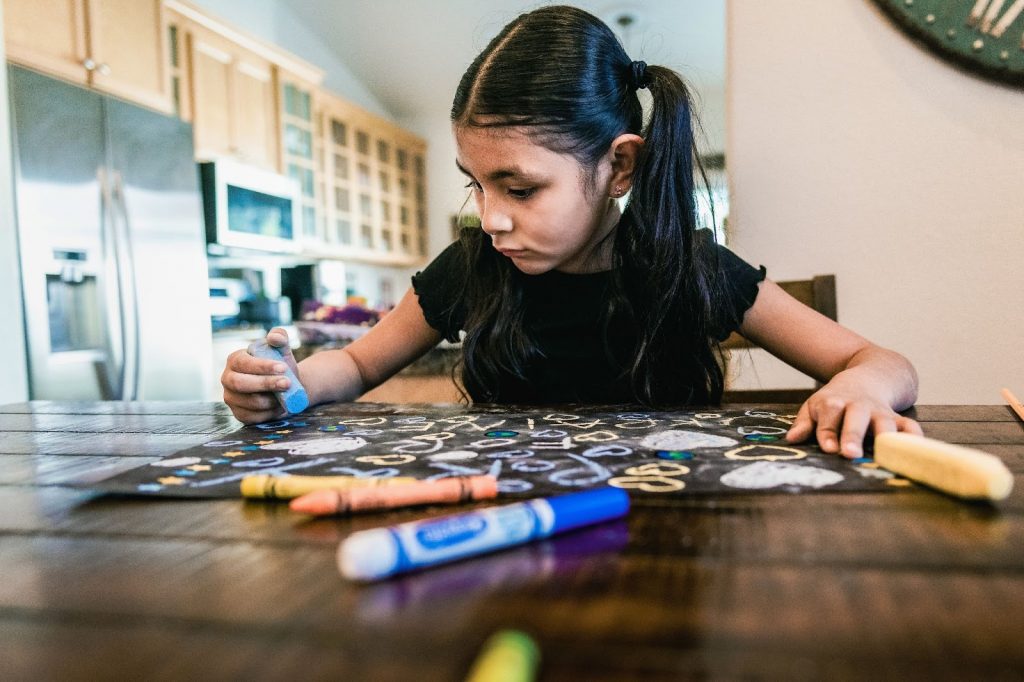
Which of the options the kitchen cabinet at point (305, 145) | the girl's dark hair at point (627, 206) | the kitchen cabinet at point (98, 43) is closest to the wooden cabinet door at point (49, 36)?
the kitchen cabinet at point (98, 43)

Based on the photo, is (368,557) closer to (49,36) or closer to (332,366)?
(332,366)

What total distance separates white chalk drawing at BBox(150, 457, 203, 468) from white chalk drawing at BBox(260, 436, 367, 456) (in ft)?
0.21

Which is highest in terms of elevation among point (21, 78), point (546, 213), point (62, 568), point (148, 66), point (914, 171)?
point (148, 66)

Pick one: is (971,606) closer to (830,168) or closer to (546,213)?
(546,213)

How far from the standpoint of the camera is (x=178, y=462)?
0.54 metres

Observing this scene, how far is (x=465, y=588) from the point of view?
0.29 metres

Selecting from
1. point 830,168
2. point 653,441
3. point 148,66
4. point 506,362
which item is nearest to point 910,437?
point 653,441

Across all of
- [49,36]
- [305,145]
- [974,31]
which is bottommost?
[974,31]

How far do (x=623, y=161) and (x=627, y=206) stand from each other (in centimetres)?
7

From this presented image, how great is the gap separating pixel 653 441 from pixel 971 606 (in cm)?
32

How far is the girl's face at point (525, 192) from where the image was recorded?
0.83m

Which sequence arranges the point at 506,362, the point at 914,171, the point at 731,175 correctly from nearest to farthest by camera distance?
the point at 506,362
the point at 914,171
the point at 731,175

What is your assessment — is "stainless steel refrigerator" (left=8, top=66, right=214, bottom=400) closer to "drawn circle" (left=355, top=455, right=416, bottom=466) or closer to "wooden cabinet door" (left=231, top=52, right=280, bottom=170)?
"wooden cabinet door" (left=231, top=52, right=280, bottom=170)

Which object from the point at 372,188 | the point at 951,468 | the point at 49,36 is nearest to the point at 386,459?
the point at 951,468
